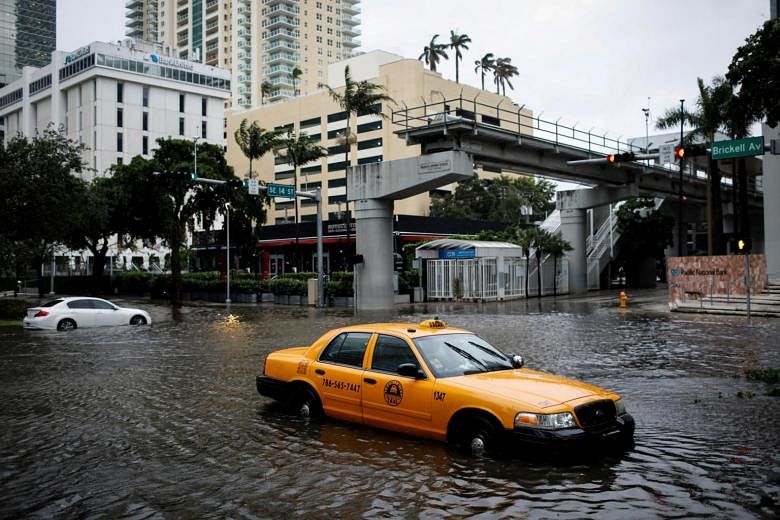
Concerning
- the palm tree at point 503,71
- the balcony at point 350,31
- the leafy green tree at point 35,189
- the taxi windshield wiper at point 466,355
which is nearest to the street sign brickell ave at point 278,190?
the leafy green tree at point 35,189

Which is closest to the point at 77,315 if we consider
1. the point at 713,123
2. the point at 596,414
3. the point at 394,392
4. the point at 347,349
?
the point at 347,349

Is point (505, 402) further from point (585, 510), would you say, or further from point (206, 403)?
point (206, 403)

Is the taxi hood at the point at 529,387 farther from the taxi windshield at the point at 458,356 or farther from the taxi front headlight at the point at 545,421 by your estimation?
the taxi windshield at the point at 458,356

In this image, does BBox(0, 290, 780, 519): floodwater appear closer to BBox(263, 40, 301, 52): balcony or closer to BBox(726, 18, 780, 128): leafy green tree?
BBox(726, 18, 780, 128): leafy green tree

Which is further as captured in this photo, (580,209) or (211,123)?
(211,123)

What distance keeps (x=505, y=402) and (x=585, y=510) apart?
149cm

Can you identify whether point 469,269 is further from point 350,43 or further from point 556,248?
point 350,43

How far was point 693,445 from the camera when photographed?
25.3ft

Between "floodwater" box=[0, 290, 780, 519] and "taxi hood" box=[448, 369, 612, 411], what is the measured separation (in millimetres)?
640

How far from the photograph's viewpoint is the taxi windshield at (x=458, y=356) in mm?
7965

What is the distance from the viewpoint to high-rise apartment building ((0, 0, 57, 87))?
170m

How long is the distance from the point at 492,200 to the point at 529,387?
77.3 meters

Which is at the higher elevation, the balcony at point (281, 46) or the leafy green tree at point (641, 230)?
the balcony at point (281, 46)

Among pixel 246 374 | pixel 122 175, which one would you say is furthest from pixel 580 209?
pixel 246 374
